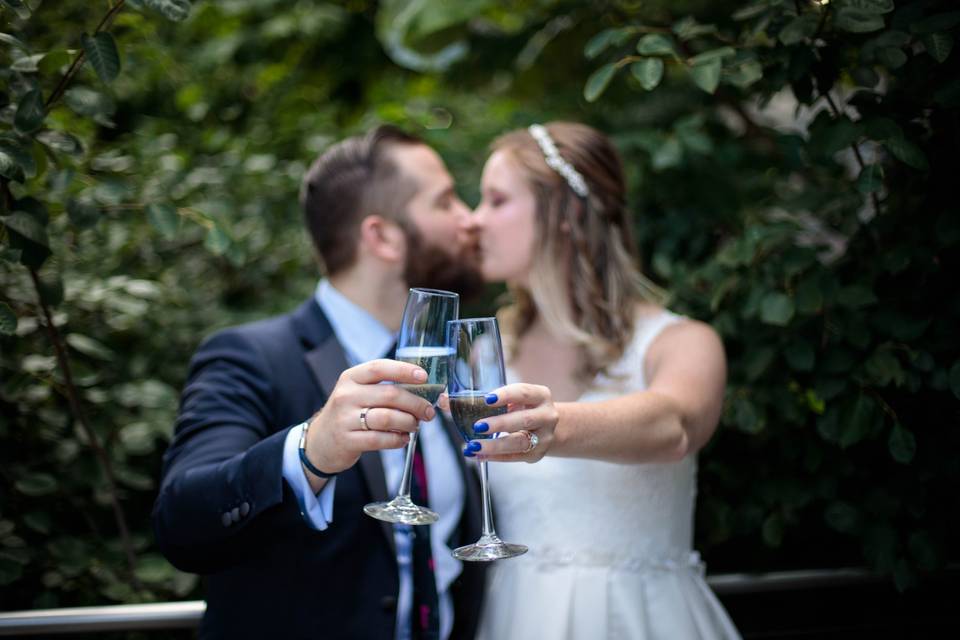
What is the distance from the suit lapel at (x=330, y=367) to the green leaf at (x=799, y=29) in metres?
1.46

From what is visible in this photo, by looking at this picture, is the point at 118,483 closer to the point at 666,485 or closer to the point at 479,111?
the point at 666,485

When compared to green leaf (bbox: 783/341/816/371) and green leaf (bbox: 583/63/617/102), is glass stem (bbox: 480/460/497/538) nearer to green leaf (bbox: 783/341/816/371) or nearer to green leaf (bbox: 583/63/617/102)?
green leaf (bbox: 583/63/617/102)

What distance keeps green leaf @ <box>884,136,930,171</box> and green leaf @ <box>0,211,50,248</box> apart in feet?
6.78

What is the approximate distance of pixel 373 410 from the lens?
1475 mm

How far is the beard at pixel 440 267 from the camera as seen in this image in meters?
2.96

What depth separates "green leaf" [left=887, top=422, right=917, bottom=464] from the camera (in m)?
2.22

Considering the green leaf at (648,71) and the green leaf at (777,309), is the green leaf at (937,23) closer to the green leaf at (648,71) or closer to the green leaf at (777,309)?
the green leaf at (648,71)

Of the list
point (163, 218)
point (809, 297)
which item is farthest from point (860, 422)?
point (163, 218)

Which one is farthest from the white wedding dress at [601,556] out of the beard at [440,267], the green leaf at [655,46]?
the green leaf at [655,46]

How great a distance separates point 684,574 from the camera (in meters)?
2.50

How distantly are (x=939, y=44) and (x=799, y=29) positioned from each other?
303mm

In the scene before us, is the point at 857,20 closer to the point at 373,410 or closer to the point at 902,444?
the point at 902,444

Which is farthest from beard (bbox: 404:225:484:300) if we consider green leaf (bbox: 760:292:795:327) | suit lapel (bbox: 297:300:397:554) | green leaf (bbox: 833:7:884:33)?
green leaf (bbox: 833:7:884:33)

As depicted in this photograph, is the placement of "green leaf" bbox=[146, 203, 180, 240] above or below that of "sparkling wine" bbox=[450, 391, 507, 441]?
above
